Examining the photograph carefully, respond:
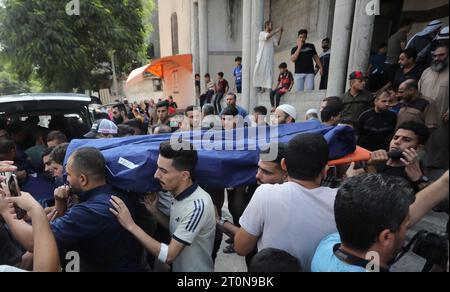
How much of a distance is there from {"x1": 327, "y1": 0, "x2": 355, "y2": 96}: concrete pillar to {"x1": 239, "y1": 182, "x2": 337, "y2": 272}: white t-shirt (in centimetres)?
425

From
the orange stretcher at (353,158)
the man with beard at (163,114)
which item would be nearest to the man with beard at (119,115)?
the man with beard at (163,114)

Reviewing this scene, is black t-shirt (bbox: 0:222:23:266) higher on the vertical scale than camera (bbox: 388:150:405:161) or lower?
lower

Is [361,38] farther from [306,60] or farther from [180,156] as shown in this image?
[180,156]

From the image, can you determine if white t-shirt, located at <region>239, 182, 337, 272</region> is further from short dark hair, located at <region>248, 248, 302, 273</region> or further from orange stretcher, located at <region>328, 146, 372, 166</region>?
orange stretcher, located at <region>328, 146, 372, 166</region>

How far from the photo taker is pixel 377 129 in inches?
120

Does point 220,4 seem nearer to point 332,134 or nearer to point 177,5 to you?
point 177,5

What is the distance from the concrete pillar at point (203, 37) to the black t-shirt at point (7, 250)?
1141 cm

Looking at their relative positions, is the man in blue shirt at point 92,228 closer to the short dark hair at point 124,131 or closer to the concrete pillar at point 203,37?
the short dark hair at point 124,131

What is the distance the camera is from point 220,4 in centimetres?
1246

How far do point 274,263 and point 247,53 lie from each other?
310 inches

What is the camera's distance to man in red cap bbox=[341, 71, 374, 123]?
12.9 ft

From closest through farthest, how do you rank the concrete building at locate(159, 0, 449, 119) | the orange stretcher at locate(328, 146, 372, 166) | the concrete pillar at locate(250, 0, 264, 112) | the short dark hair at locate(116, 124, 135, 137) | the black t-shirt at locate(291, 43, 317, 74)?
the orange stretcher at locate(328, 146, 372, 166)
the short dark hair at locate(116, 124, 135, 137)
the concrete building at locate(159, 0, 449, 119)
the black t-shirt at locate(291, 43, 317, 74)
the concrete pillar at locate(250, 0, 264, 112)

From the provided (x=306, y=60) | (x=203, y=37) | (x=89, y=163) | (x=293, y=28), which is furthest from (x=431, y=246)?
(x=203, y=37)

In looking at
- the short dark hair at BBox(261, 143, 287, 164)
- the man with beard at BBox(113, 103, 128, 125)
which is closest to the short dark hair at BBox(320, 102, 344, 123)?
the short dark hair at BBox(261, 143, 287, 164)
